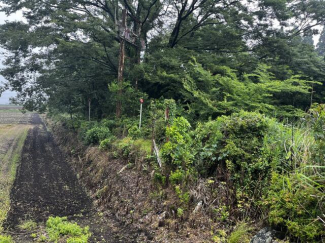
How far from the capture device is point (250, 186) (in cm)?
462

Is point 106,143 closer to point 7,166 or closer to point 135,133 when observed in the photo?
point 135,133

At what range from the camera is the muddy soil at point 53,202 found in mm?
5832

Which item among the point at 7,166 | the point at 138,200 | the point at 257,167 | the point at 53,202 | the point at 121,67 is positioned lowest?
the point at 53,202

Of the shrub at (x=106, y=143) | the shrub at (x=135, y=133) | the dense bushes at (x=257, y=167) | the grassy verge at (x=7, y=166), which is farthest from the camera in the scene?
the shrub at (x=106, y=143)

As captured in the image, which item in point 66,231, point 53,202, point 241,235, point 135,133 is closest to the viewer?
point 241,235

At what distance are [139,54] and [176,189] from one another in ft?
34.1

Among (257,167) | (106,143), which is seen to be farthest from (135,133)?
(257,167)

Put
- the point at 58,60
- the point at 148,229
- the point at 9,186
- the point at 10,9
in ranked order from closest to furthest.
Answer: the point at 148,229 < the point at 9,186 < the point at 10,9 < the point at 58,60

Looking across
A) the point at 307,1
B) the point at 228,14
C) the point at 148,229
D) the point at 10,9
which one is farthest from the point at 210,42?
the point at 10,9

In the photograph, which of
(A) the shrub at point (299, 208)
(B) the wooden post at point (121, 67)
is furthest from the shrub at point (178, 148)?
(B) the wooden post at point (121, 67)

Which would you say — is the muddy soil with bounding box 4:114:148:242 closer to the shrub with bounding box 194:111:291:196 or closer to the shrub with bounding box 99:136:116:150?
the shrub with bounding box 99:136:116:150

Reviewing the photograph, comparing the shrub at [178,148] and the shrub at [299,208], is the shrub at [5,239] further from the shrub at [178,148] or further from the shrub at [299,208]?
the shrub at [299,208]

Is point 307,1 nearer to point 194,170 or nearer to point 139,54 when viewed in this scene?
point 139,54

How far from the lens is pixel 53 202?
755cm
